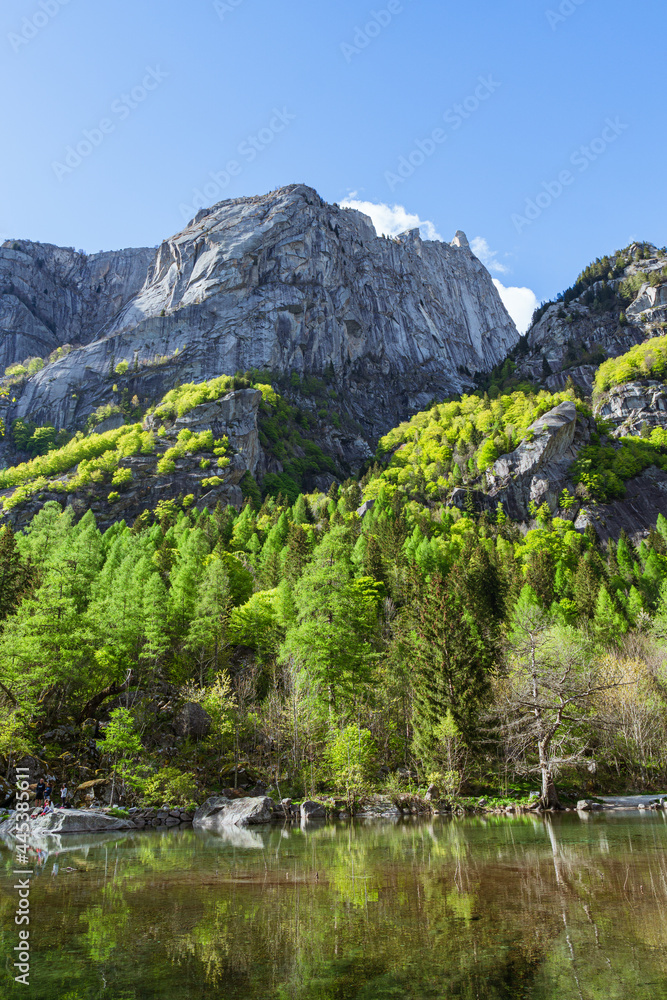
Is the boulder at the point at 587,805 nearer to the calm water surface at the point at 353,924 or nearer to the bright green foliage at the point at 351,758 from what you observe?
the bright green foliage at the point at 351,758

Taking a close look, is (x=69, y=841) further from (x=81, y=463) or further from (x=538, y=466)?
(x=81, y=463)

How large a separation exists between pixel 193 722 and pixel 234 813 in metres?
8.95

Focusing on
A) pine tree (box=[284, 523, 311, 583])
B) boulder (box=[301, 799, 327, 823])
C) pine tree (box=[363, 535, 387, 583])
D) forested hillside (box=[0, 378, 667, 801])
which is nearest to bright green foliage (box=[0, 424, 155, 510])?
forested hillside (box=[0, 378, 667, 801])

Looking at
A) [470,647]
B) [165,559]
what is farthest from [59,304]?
[470,647]

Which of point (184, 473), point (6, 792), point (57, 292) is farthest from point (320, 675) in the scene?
point (57, 292)

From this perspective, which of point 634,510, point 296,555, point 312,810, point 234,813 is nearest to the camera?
point 234,813

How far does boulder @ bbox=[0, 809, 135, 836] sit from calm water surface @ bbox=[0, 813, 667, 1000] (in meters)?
8.55

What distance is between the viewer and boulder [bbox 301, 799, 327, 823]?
29.6 m

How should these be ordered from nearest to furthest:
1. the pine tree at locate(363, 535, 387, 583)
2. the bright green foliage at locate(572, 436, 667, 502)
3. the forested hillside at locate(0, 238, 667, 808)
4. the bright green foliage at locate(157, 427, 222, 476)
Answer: the forested hillside at locate(0, 238, 667, 808) < the pine tree at locate(363, 535, 387, 583) < the bright green foliage at locate(572, 436, 667, 502) < the bright green foliage at locate(157, 427, 222, 476)

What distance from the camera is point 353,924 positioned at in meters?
9.22

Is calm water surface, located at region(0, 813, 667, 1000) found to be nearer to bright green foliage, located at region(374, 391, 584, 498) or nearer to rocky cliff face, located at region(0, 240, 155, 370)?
bright green foliage, located at region(374, 391, 584, 498)

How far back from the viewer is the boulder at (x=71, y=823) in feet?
79.5

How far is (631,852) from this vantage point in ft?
50.9

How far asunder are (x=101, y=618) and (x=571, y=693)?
31.3m
